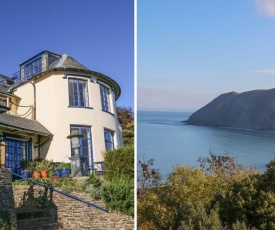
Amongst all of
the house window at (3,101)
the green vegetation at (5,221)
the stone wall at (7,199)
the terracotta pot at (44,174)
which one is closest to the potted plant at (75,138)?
the terracotta pot at (44,174)

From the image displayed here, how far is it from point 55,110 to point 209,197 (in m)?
3.38

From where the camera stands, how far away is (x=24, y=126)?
19.9 feet

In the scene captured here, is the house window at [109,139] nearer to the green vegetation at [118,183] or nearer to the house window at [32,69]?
the green vegetation at [118,183]

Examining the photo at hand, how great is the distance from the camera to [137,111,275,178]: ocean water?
10.2m

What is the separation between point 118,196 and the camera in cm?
645

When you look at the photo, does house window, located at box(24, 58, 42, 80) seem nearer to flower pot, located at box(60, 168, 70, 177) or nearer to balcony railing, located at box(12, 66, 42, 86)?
balcony railing, located at box(12, 66, 42, 86)

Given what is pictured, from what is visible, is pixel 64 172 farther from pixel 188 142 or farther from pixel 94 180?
pixel 188 142

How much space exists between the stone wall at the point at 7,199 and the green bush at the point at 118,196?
4.40 feet

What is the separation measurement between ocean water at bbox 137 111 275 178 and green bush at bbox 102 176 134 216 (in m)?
3.15

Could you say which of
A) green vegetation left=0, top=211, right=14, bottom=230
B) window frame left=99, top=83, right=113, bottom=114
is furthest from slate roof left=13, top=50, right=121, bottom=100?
green vegetation left=0, top=211, right=14, bottom=230

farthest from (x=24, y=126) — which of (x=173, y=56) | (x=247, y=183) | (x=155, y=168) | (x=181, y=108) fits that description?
(x=181, y=108)

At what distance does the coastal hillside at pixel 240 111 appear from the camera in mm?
11430

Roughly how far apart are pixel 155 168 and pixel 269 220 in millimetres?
3862

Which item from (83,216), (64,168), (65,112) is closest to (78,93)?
(65,112)
